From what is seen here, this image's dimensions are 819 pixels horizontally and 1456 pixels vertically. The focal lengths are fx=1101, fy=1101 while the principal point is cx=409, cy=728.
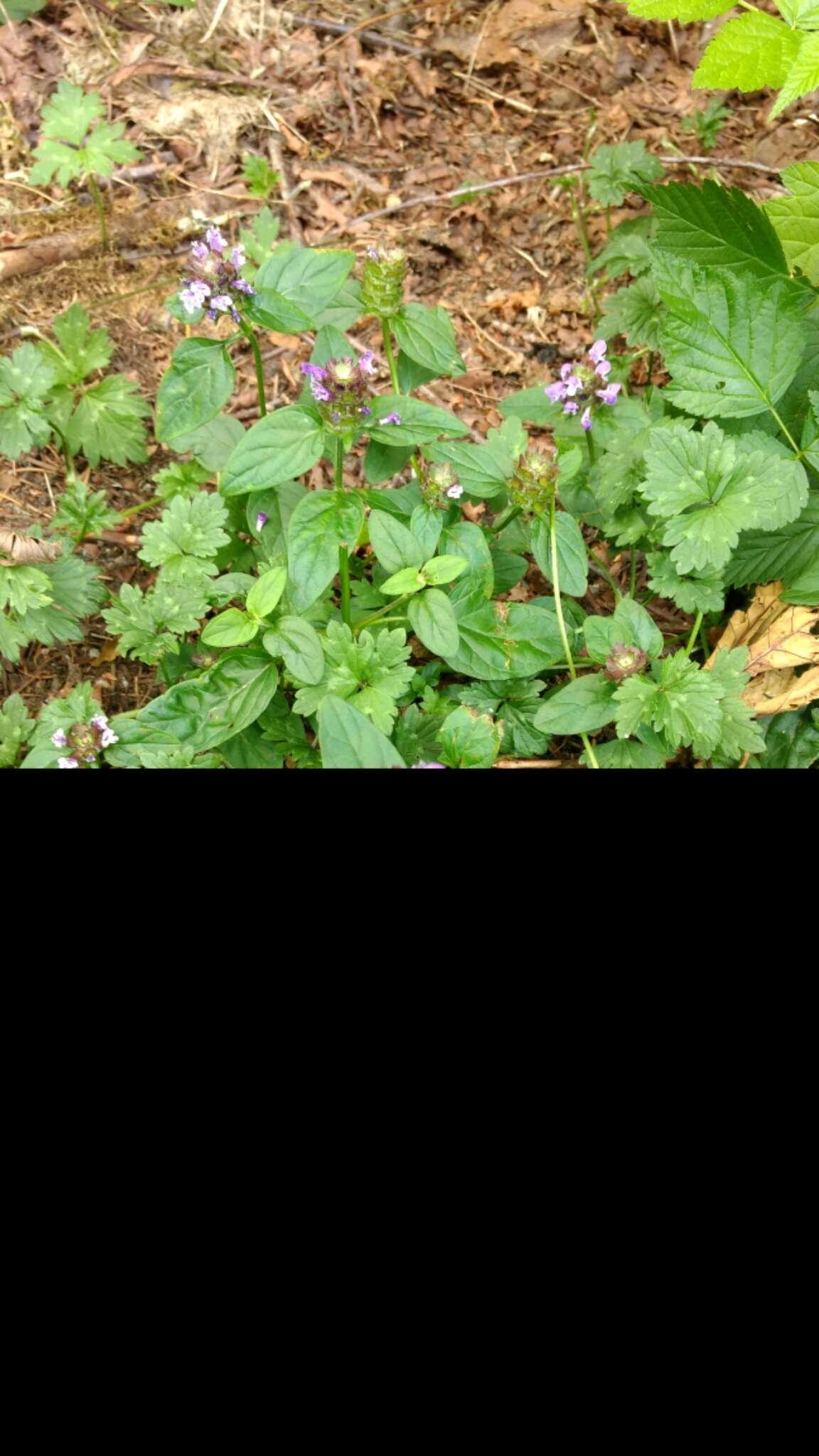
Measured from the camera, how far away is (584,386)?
211 centimetres

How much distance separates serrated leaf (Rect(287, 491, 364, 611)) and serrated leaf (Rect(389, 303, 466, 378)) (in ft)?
1.35

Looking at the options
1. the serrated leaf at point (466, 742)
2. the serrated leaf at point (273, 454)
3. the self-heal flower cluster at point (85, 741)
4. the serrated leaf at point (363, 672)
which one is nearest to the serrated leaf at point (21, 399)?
the serrated leaf at point (273, 454)

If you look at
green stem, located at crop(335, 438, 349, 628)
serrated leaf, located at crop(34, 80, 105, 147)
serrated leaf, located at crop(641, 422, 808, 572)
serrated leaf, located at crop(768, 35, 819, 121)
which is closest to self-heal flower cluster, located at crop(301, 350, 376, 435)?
green stem, located at crop(335, 438, 349, 628)

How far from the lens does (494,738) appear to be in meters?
1.80

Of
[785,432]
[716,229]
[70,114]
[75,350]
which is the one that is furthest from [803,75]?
[70,114]

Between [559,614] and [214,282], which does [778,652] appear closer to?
[559,614]

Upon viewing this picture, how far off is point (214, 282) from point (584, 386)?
713 mm

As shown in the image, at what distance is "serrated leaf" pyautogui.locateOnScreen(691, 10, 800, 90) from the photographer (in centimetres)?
178

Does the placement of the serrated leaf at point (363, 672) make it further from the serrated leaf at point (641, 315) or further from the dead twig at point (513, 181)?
the dead twig at point (513, 181)

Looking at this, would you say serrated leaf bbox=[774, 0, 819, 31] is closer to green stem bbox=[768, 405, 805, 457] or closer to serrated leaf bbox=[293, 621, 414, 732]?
green stem bbox=[768, 405, 805, 457]

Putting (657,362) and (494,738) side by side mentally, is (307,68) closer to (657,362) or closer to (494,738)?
(657,362)

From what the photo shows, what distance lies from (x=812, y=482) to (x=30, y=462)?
5.85 feet

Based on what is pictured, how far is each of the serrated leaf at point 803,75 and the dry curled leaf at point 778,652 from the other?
2.62 feet

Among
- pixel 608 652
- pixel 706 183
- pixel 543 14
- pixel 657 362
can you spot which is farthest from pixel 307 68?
pixel 608 652
